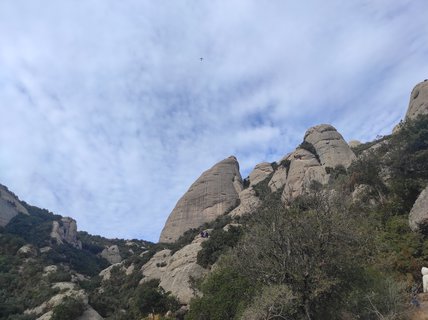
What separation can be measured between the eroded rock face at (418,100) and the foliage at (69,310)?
5068 cm

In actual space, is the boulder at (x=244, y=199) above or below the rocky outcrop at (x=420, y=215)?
above

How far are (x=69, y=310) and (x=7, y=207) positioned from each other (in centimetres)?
7192

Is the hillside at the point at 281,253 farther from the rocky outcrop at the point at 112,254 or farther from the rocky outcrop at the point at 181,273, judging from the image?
the rocky outcrop at the point at 112,254

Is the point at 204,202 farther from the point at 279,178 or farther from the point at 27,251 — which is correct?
the point at 27,251

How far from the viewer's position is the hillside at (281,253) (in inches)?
837

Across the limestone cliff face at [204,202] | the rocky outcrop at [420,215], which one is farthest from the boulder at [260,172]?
the rocky outcrop at [420,215]

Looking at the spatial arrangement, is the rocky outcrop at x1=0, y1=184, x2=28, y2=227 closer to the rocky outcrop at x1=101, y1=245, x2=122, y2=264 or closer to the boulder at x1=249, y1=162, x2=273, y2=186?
the rocky outcrop at x1=101, y1=245, x2=122, y2=264

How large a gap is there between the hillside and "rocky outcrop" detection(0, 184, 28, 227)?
8.54 metres

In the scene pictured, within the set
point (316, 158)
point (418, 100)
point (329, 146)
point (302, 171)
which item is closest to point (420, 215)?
point (302, 171)

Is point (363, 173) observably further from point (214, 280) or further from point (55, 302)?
point (55, 302)

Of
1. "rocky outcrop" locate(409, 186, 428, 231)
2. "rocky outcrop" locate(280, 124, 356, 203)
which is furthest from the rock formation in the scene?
"rocky outcrop" locate(409, 186, 428, 231)

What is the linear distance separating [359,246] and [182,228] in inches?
2216

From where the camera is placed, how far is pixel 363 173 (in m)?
41.0

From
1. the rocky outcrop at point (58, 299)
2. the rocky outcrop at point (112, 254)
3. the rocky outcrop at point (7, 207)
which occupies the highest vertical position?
the rocky outcrop at point (7, 207)
